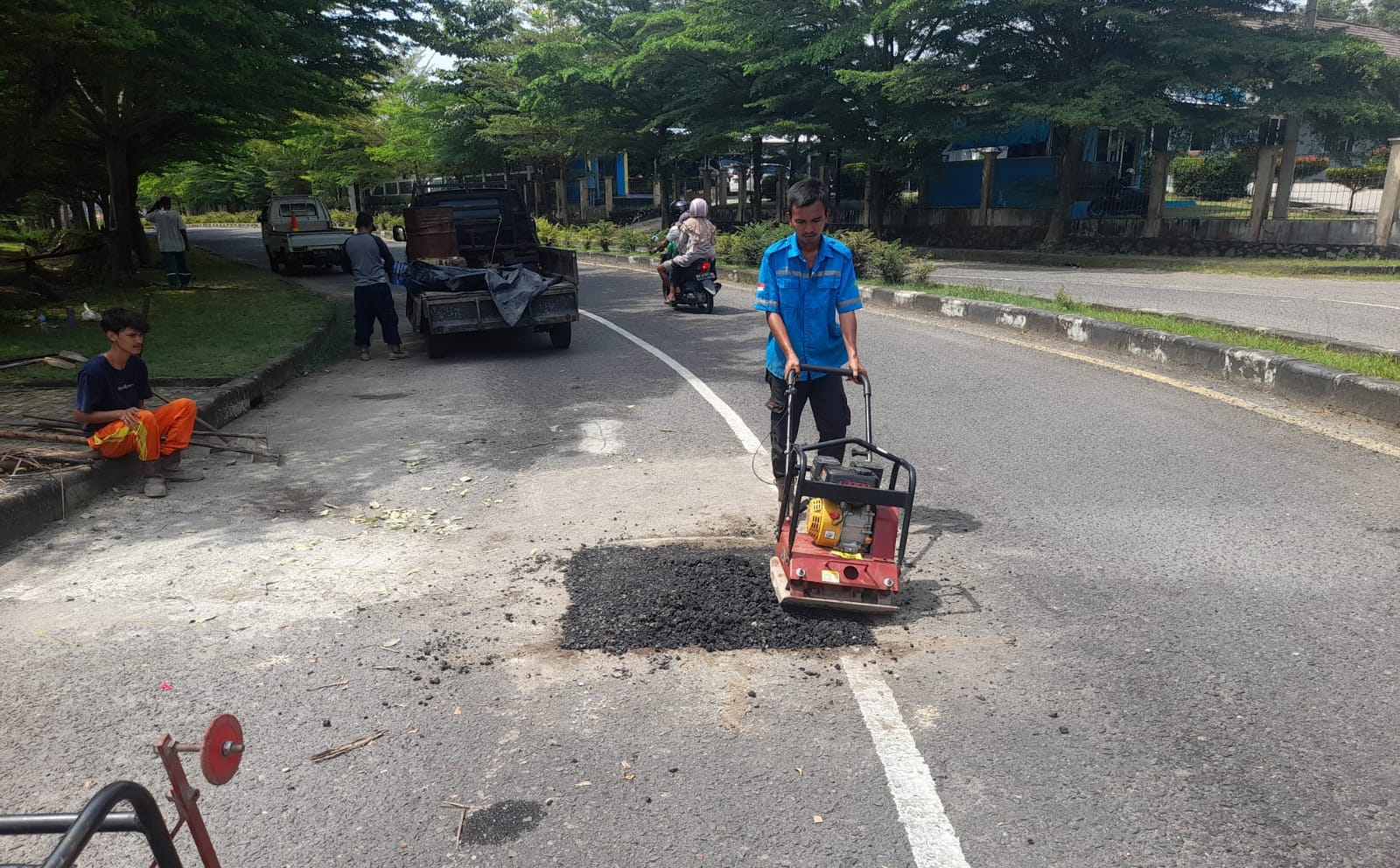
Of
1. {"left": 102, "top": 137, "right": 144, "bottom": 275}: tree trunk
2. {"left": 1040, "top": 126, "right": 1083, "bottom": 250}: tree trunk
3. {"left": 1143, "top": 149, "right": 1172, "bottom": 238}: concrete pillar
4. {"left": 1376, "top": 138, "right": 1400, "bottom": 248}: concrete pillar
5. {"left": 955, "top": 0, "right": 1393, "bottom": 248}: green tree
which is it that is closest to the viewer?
{"left": 1376, "top": 138, "right": 1400, "bottom": 248}: concrete pillar

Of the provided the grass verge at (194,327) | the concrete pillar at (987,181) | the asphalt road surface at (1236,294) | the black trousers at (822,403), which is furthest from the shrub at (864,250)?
the concrete pillar at (987,181)

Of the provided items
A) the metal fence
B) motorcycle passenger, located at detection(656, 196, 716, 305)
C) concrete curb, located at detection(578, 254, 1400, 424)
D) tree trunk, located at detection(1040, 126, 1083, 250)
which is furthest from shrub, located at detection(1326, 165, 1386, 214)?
motorcycle passenger, located at detection(656, 196, 716, 305)

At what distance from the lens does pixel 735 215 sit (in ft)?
127

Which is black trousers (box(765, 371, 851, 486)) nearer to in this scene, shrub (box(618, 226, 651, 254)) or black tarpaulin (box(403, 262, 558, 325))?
black tarpaulin (box(403, 262, 558, 325))

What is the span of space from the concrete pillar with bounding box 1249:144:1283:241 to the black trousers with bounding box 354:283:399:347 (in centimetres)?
2062

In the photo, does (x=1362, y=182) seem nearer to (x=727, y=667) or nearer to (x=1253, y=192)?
(x=1253, y=192)

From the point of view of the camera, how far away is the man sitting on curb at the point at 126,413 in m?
5.79

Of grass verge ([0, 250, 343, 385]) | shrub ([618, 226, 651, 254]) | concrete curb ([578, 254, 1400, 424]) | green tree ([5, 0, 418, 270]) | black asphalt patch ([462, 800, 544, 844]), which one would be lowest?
black asphalt patch ([462, 800, 544, 844])

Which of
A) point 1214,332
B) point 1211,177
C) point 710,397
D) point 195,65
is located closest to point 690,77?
point 1211,177

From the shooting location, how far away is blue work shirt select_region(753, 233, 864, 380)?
15.0 ft

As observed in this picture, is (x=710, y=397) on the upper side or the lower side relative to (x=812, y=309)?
lower

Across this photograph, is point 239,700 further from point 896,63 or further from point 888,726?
point 896,63

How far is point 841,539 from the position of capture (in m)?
4.02

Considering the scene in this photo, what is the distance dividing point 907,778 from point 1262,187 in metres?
23.9
